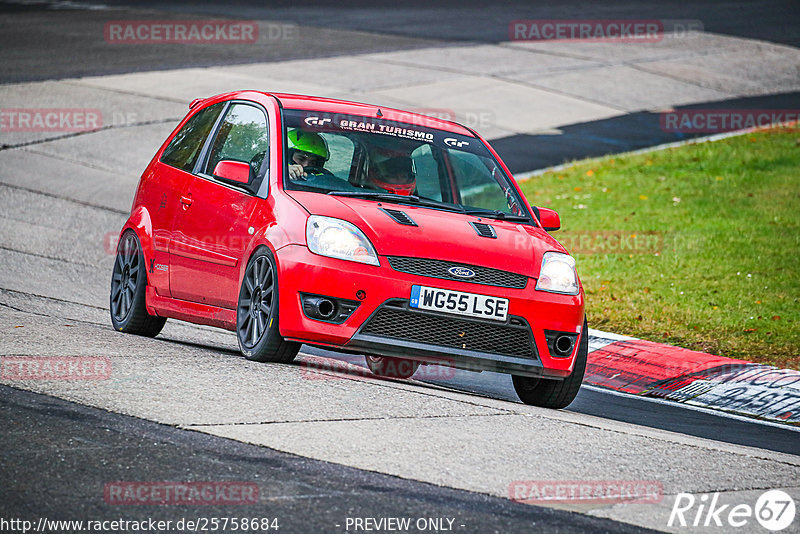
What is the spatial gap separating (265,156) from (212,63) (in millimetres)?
17337

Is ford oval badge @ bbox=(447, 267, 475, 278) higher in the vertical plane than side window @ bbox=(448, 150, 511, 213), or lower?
lower

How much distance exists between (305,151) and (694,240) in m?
6.99

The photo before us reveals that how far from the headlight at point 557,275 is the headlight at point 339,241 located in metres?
1.04

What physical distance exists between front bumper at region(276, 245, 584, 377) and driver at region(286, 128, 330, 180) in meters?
0.86

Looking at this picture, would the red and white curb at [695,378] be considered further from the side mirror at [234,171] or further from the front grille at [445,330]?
the side mirror at [234,171]

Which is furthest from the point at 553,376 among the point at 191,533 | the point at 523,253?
the point at 191,533

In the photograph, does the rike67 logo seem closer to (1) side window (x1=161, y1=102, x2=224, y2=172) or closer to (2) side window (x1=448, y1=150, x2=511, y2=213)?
(2) side window (x1=448, y1=150, x2=511, y2=213)

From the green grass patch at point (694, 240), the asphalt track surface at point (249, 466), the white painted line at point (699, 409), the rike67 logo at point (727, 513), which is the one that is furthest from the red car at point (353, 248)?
the green grass patch at point (694, 240)

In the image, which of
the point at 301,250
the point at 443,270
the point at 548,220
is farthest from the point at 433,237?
the point at 548,220

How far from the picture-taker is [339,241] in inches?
275

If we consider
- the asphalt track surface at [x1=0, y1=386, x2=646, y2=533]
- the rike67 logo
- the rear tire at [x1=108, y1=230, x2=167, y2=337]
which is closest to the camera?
the asphalt track surface at [x1=0, y1=386, x2=646, y2=533]

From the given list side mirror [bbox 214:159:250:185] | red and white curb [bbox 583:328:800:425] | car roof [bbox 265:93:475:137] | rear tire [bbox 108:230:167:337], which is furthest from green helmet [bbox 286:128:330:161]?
red and white curb [bbox 583:328:800:425]

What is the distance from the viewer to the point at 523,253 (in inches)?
287

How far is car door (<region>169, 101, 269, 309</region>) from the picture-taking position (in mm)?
7625
